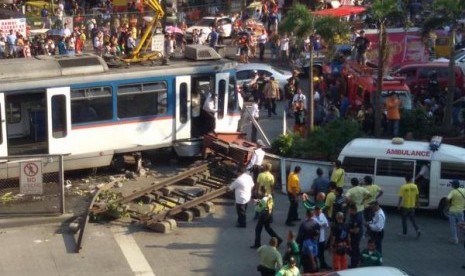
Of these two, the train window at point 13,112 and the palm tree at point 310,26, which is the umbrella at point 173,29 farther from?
the train window at point 13,112

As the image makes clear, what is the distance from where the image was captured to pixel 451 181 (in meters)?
21.9

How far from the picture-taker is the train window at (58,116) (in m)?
23.8

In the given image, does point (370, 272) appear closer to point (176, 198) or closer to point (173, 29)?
point (176, 198)

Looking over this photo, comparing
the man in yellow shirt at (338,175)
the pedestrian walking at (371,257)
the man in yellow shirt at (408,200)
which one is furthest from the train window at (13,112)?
the pedestrian walking at (371,257)

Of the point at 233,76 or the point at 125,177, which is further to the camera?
the point at 233,76

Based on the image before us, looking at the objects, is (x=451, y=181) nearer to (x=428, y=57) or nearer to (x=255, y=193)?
(x=255, y=193)

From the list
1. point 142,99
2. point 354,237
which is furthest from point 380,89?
point 354,237

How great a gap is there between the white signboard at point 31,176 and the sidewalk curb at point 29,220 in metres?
0.60

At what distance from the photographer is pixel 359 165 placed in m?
22.5

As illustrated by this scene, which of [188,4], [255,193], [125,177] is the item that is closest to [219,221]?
[255,193]

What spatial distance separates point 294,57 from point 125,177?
54.7 ft

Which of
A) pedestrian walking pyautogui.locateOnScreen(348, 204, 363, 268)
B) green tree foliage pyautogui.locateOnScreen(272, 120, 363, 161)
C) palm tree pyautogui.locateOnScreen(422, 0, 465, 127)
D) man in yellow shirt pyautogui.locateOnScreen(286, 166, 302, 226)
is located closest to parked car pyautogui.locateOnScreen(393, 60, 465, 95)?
palm tree pyautogui.locateOnScreen(422, 0, 465, 127)

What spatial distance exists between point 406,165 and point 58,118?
8186 mm

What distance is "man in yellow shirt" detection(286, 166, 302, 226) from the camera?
21.2 m
